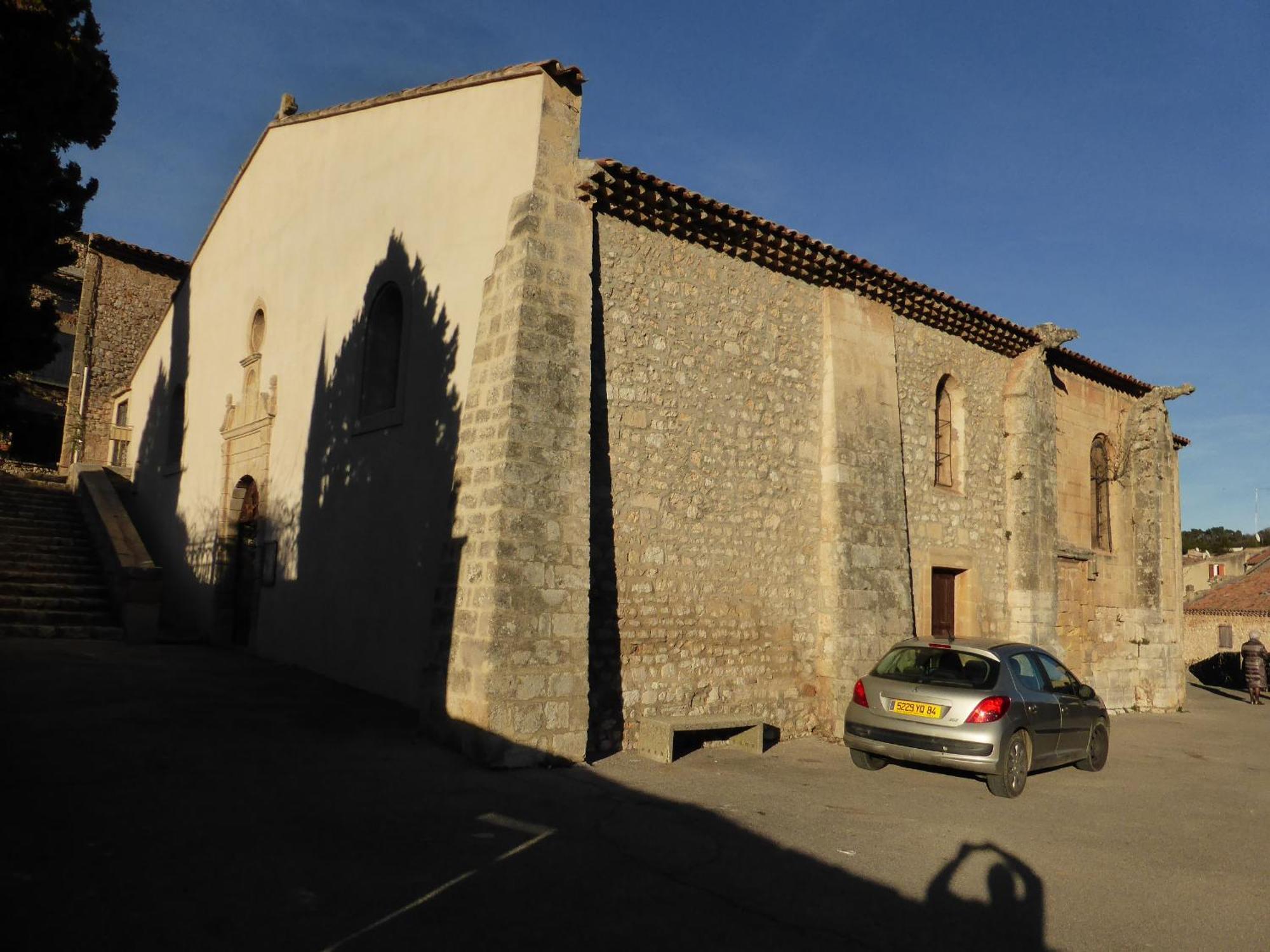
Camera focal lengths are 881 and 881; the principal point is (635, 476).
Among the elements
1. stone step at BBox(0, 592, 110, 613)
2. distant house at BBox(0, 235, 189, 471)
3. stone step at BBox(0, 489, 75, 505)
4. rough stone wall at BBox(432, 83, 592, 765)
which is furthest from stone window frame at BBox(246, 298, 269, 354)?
distant house at BBox(0, 235, 189, 471)

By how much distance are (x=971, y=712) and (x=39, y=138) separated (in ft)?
31.5

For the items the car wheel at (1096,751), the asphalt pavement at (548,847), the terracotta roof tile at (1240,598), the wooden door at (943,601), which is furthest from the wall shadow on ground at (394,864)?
the terracotta roof tile at (1240,598)

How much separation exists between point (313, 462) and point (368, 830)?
764cm

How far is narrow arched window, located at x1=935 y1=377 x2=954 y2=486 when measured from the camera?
13.3m

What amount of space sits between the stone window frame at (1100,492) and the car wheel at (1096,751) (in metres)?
7.65

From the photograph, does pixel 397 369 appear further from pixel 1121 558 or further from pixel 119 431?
pixel 1121 558

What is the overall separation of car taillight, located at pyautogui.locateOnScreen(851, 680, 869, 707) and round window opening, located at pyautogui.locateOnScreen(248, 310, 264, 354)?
11130 mm

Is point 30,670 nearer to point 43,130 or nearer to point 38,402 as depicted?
point 43,130

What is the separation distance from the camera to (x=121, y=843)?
193 inches

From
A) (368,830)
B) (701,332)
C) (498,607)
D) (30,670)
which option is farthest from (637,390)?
(30,670)

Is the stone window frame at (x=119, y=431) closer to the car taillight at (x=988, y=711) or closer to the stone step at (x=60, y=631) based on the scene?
the stone step at (x=60, y=631)

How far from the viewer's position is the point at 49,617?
13.0 meters

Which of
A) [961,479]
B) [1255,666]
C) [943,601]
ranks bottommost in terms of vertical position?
[1255,666]

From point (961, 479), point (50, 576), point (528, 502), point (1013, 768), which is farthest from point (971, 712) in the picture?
point (50, 576)
